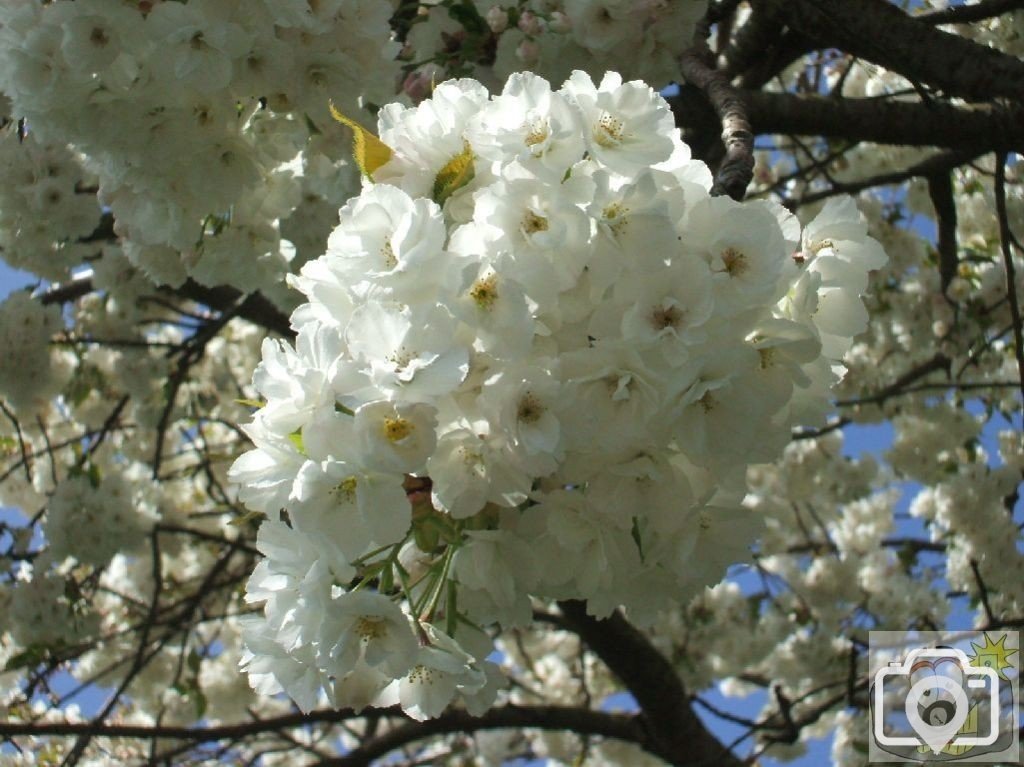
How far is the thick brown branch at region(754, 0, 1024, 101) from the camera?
2252 millimetres

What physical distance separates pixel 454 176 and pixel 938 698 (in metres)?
2.85

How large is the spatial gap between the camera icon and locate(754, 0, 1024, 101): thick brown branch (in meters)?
1.77

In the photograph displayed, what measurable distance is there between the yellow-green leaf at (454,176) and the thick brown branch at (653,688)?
287 cm

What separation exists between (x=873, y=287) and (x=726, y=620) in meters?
2.32

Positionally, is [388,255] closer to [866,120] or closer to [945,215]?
[866,120]

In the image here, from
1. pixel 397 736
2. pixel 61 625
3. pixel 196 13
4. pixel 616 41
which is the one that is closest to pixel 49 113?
pixel 196 13

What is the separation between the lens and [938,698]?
3299 millimetres

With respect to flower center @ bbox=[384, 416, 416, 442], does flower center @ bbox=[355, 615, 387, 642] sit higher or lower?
lower

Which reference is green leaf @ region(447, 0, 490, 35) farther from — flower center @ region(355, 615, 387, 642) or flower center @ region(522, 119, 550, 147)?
flower center @ region(355, 615, 387, 642)

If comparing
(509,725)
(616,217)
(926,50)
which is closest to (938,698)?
(509,725)

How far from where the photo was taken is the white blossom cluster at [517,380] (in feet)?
3.55

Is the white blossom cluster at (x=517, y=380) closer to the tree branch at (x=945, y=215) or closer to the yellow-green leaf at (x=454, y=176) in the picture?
the yellow-green leaf at (x=454, y=176)

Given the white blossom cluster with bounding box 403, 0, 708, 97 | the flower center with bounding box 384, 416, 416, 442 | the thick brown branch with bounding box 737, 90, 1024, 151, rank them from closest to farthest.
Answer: the flower center with bounding box 384, 416, 416, 442
the white blossom cluster with bounding box 403, 0, 708, 97
the thick brown branch with bounding box 737, 90, 1024, 151

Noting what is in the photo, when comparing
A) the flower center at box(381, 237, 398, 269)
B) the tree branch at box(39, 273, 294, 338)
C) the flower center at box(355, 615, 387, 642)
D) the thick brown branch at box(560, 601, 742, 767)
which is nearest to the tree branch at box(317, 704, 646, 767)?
the thick brown branch at box(560, 601, 742, 767)
